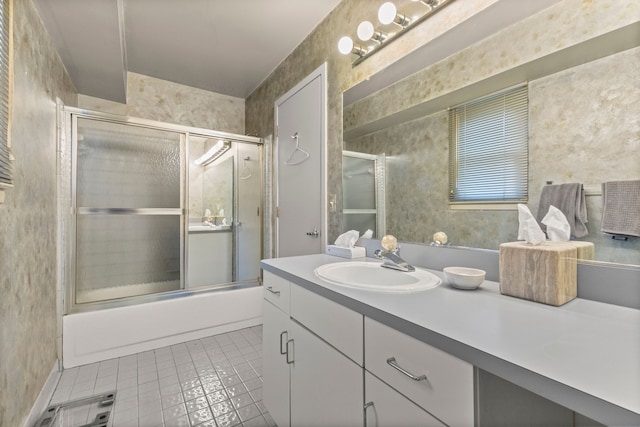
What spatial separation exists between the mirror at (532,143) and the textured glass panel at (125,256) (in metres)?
1.93

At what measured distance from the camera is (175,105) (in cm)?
308

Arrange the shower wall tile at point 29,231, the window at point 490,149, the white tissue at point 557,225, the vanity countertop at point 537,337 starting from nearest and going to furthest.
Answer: the vanity countertop at point 537,337 → the white tissue at point 557,225 → the window at point 490,149 → the shower wall tile at point 29,231

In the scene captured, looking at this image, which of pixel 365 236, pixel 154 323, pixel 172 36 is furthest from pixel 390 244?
pixel 172 36

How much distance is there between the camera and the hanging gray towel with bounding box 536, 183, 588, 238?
2.88ft

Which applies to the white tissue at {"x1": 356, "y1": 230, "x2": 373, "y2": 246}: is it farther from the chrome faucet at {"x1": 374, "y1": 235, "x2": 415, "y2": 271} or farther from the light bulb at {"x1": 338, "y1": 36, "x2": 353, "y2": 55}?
the light bulb at {"x1": 338, "y1": 36, "x2": 353, "y2": 55}

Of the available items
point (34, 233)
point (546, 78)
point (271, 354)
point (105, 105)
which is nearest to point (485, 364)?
point (546, 78)

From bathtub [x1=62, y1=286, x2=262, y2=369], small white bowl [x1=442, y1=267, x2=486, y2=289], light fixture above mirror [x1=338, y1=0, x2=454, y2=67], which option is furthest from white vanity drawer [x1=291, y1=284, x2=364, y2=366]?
bathtub [x1=62, y1=286, x2=262, y2=369]

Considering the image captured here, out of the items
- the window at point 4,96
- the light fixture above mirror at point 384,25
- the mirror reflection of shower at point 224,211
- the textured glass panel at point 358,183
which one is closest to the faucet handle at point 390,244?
the textured glass panel at point 358,183

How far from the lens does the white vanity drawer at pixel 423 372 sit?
1.89 feet

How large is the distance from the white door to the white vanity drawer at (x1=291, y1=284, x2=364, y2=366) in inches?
36.5

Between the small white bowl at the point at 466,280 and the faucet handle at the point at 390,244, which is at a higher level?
the faucet handle at the point at 390,244

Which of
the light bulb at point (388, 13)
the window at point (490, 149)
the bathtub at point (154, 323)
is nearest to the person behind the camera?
the window at point (490, 149)

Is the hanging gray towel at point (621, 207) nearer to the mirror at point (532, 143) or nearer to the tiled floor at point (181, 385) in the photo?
the mirror at point (532, 143)

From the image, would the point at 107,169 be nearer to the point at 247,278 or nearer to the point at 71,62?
the point at 71,62
